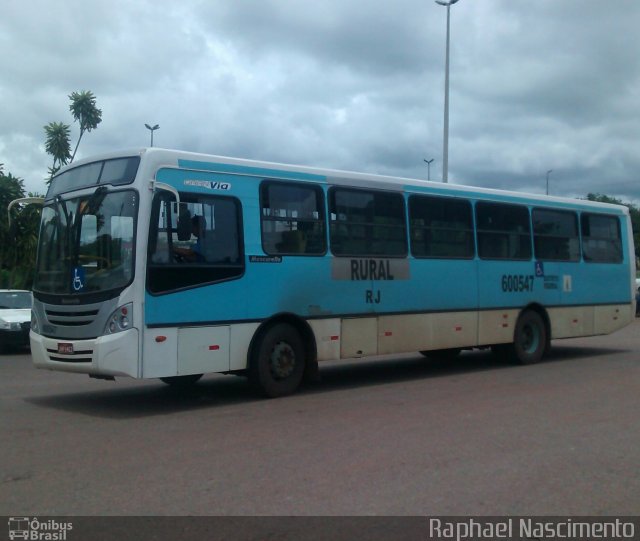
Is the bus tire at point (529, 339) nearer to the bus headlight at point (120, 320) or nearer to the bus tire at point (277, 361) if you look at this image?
the bus tire at point (277, 361)

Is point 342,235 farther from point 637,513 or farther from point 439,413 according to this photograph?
point 637,513

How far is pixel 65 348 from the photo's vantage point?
9664 mm

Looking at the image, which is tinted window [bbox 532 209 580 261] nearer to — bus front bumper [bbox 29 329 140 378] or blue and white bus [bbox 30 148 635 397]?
blue and white bus [bbox 30 148 635 397]

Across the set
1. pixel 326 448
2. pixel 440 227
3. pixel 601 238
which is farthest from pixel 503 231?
pixel 326 448

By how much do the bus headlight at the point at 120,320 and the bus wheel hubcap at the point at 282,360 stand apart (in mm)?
2283

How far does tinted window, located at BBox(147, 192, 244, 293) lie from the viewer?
950 cm

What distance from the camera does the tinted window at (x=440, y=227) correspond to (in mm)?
12859

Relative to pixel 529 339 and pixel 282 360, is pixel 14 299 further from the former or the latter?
pixel 529 339

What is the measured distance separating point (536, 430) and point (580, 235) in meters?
8.68

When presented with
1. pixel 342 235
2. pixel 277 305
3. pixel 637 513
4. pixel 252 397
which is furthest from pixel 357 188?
pixel 637 513

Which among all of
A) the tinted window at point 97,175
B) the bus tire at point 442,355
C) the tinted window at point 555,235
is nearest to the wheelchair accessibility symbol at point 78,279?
the tinted window at point 97,175
